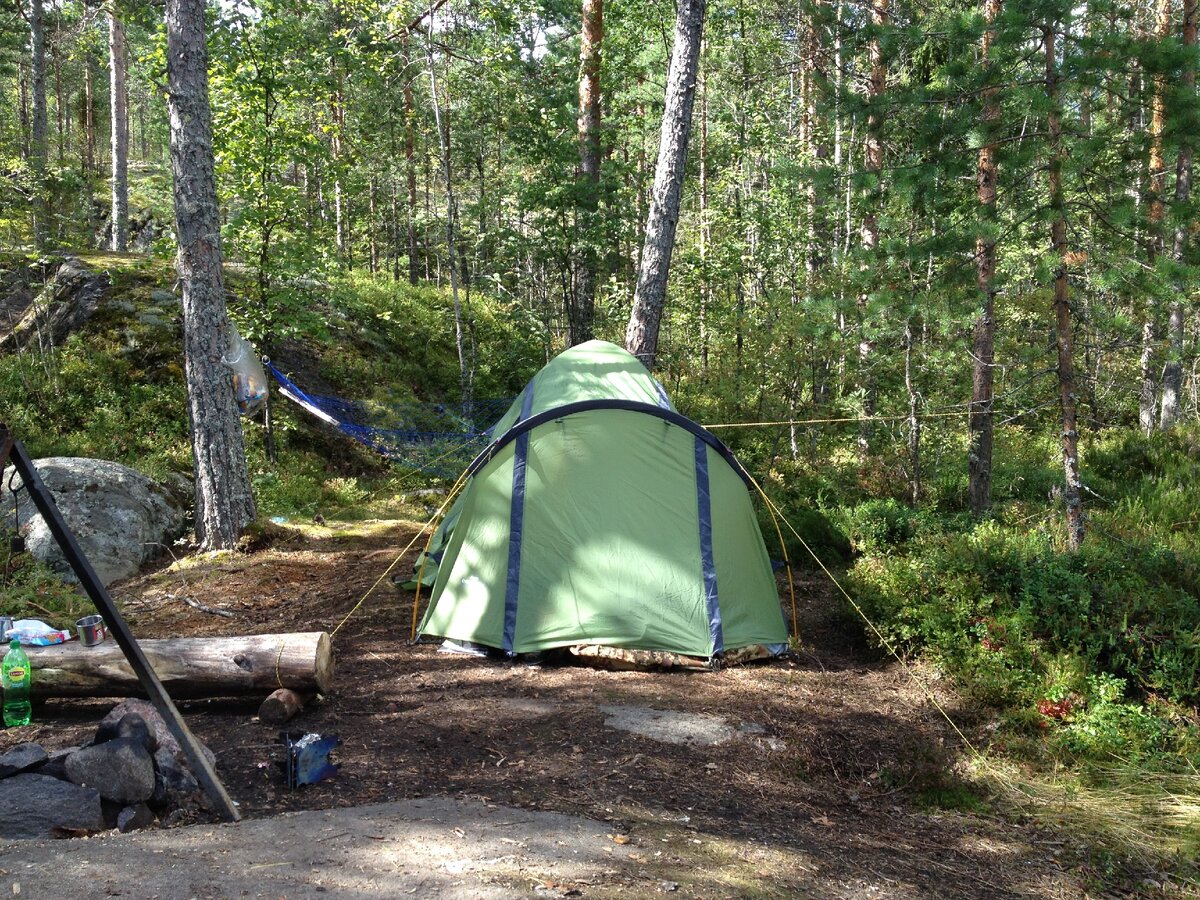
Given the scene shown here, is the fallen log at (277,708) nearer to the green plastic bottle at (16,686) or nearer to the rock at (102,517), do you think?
the green plastic bottle at (16,686)

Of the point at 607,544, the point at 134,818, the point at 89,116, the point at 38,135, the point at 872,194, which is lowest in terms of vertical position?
the point at 134,818

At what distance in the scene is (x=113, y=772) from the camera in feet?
10.4

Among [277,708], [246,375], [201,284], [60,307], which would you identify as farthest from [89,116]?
[277,708]

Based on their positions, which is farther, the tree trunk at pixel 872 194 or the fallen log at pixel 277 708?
the tree trunk at pixel 872 194

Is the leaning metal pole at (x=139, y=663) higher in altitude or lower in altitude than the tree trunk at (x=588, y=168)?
lower

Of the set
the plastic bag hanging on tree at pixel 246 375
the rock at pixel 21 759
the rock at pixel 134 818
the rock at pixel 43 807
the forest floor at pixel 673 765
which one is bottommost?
the forest floor at pixel 673 765

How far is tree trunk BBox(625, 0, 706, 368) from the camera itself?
734 centimetres

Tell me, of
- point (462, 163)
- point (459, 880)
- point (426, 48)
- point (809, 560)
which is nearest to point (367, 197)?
point (462, 163)

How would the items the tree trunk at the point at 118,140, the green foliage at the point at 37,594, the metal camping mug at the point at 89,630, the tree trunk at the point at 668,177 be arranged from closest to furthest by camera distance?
the metal camping mug at the point at 89,630
the green foliage at the point at 37,594
the tree trunk at the point at 668,177
the tree trunk at the point at 118,140

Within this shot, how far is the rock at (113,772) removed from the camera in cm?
316

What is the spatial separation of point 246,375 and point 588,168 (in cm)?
588

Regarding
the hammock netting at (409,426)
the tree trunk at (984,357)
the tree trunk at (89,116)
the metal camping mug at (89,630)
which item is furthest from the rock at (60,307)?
A: the tree trunk at (89,116)

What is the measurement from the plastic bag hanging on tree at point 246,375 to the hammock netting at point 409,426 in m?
1.29

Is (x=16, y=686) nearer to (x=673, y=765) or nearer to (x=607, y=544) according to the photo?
(x=673, y=765)
